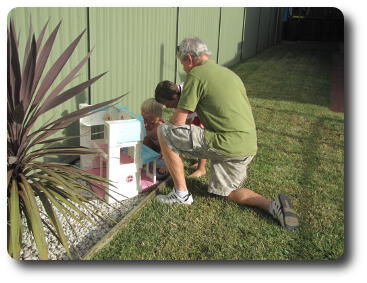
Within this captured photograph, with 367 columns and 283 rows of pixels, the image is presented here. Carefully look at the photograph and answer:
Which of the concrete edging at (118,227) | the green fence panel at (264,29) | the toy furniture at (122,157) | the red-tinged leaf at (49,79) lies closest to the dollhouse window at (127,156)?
the toy furniture at (122,157)

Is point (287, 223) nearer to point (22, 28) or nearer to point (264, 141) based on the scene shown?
point (264, 141)

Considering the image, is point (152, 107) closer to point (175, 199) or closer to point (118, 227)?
point (175, 199)

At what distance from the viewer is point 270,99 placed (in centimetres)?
802

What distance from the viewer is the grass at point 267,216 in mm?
2885

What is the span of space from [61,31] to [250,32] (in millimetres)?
12193

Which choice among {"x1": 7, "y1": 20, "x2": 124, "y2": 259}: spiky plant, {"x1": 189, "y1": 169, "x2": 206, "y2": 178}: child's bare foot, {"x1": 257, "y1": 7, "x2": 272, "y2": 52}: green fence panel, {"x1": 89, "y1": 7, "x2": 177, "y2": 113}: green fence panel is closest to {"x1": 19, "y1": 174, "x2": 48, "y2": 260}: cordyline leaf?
{"x1": 7, "y1": 20, "x2": 124, "y2": 259}: spiky plant

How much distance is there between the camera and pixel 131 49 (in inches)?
204

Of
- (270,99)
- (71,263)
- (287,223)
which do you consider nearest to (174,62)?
(270,99)

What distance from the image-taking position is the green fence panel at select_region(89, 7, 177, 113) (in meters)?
4.45

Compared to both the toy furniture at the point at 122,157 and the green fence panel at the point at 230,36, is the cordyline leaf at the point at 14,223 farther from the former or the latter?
the green fence panel at the point at 230,36

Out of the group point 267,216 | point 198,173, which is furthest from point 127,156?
point 267,216

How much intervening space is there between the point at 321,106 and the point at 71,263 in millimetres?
6069

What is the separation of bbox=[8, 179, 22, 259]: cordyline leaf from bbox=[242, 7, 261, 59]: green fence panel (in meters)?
12.6

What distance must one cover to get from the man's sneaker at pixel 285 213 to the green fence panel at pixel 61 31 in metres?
2.11
